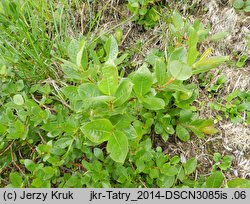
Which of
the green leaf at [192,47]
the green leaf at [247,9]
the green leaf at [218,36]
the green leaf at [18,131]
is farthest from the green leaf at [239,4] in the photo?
A: the green leaf at [18,131]

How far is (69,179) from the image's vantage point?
1537 mm

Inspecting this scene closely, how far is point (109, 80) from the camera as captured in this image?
1.15 m

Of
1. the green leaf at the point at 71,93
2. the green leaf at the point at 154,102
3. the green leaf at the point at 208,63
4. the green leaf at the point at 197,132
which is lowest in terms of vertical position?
the green leaf at the point at 197,132

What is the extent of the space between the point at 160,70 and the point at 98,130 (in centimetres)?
34

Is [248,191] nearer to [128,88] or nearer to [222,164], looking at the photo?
[222,164]

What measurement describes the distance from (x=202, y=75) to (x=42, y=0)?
1.03 metres

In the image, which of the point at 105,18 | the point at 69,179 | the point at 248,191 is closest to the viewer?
the point at 248,191

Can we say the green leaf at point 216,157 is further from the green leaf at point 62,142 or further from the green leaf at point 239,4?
the green leaf at point 239,4

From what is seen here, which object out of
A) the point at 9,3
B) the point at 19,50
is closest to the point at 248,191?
the point at 19,50

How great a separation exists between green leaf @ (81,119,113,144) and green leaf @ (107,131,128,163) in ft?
0.10

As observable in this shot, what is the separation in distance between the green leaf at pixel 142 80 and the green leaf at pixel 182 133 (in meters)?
0.41

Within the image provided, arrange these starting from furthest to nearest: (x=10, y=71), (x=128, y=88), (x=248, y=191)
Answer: (x=10, y=71)
(x=248, y=191)
(x=128, y=88)

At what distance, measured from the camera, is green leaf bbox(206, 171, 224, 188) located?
139 cm

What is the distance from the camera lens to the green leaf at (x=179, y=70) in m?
1.14
